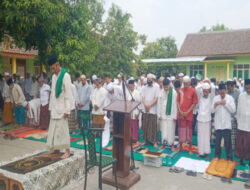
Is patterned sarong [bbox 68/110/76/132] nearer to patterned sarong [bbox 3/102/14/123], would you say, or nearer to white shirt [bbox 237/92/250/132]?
patterned sarong [bbox 3/102/14/123]

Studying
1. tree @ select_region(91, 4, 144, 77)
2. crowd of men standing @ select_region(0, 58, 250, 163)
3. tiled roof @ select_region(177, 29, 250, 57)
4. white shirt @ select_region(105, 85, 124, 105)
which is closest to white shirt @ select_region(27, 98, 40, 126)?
crowd of men standing @ select_region(0, 58, 250, 163)

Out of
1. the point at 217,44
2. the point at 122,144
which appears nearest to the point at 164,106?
the point at 122,144

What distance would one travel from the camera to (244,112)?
4.88m

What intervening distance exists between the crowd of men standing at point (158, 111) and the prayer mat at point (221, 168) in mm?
156

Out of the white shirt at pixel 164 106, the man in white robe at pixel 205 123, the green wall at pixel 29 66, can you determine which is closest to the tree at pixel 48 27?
the white shirt at pixel 164 106

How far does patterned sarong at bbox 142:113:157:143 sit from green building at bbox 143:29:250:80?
14562 mm

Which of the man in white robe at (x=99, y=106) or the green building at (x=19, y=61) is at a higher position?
the green building at (x=19, y=61)

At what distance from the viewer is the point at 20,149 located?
242 inches

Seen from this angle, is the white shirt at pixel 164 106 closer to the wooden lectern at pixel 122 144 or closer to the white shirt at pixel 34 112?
the wooden lectern at pixel 122 144

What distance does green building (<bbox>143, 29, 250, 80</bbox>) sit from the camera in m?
20.5

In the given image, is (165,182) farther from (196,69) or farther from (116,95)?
(196,69)

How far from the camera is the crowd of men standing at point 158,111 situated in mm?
4477

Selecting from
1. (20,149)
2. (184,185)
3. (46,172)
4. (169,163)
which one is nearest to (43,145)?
(20,149)

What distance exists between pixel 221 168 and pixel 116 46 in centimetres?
1184
